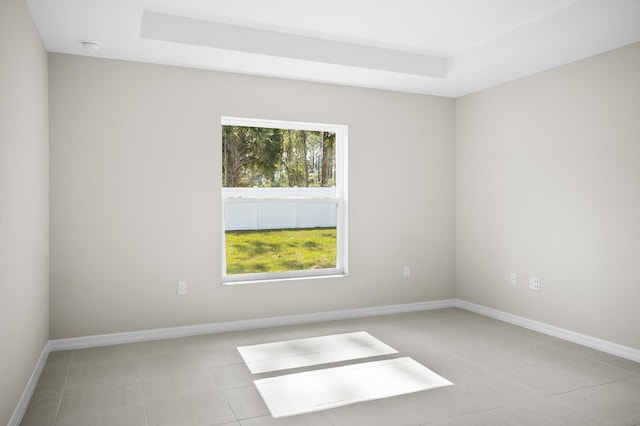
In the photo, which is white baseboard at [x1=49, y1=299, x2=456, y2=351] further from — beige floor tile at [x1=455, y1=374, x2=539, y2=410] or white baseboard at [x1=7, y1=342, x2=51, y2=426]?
beige floor tile at [x1=455, y1=374, x2=539, y2=410]

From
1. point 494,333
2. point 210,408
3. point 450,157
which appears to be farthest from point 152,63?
point 494,333

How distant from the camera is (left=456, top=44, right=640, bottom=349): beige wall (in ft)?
11.8

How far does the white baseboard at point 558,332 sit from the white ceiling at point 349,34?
227 centimetres

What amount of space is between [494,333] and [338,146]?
2317mm

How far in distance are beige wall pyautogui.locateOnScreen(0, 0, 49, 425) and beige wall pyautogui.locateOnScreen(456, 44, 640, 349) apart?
4.00m

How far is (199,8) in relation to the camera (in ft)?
11.0

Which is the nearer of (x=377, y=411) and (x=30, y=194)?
(x=377, y=411)

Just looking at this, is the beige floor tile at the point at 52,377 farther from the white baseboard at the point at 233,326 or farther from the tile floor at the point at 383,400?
the white baseboard at the point at 233,326

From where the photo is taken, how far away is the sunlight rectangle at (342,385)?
9.18ft

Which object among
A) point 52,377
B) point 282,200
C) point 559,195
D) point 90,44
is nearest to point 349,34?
point 282,200

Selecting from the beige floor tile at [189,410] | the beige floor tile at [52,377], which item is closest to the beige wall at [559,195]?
the beige floor tile at [189,410]

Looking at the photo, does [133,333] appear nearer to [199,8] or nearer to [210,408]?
[210,408]

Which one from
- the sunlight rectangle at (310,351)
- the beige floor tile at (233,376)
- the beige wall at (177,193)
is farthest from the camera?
the beige wall at (177,193)

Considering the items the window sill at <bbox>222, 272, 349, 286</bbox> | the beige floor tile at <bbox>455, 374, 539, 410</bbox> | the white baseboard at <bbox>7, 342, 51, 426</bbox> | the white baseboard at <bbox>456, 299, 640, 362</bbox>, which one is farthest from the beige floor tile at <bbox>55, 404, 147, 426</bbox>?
the white baseboard at <bbox>456, 299, 640, 362</bbox>
